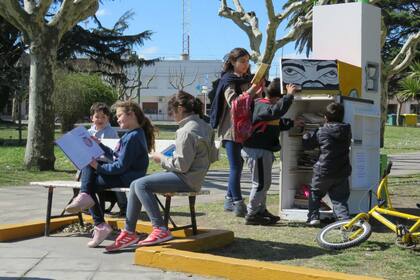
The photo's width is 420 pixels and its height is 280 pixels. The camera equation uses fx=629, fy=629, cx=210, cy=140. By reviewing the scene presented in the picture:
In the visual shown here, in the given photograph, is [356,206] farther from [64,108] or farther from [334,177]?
[64,108]

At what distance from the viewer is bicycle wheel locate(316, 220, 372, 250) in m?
6.24

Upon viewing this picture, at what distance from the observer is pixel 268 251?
639cm

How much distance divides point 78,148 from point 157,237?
127cm

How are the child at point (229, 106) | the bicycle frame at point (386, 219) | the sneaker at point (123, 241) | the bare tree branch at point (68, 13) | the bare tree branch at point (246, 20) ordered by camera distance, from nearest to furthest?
1. the bicycle frame at point (386, 219)
2. the sneaker at point (123, 241)
3. the child at point (229, 106)
4. the bare tree branch at point (68, 13)
5. the bare tree branch at point (246, 20)

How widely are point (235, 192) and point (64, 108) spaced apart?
1051 inches

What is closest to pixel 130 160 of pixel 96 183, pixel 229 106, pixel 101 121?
pixel 96 183

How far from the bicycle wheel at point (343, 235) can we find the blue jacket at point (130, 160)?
6.68 feet

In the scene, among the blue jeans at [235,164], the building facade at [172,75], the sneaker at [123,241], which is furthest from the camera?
the building facade at [172,75]

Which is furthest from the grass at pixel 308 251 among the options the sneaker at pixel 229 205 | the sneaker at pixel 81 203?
the sneaker at pixel 81 203

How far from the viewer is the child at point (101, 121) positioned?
891cm

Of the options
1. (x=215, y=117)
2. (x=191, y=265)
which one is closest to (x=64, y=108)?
(x=215, y=117)

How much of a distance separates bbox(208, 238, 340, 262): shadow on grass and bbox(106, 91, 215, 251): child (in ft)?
2.35

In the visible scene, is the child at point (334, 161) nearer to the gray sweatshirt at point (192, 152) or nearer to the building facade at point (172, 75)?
the gray sweatshirt at point (192, 152)

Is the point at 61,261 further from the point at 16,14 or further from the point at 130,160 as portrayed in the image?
the point at 16,14
